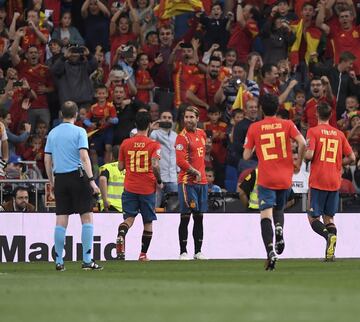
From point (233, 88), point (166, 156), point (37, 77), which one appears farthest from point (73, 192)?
point (37, 77)

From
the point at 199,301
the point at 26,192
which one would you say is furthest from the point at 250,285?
the point at 26,192

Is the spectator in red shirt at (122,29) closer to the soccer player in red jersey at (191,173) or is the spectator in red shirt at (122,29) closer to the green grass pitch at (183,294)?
the soccer player in red jersey at (191,173)

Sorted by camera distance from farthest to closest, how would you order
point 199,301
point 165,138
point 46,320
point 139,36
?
point 139,36, point 165,138, point 199,301, point 46,320

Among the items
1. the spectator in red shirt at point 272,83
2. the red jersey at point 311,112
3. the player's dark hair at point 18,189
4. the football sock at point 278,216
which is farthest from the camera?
the spectator in red shirt at point 272,83

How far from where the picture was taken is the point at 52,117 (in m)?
27.0

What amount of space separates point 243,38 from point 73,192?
1134cm

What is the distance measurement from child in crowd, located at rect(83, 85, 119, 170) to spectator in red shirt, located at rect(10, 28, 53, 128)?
1.15 metres

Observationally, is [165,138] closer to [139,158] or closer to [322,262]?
[139,158]

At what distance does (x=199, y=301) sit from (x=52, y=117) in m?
15.9

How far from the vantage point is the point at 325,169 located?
19.9 m

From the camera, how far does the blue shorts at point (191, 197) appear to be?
21188 millimetres

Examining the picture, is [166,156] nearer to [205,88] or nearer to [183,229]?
[205,88]

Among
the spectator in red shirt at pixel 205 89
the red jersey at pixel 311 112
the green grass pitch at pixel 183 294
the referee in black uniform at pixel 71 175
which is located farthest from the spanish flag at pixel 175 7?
the referee in black uniform at pixel 71 175

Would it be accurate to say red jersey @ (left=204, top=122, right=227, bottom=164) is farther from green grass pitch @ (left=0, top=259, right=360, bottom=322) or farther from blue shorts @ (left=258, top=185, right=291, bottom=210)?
blue shorts @ (left=258, top=185, right=291, bottom=210)
